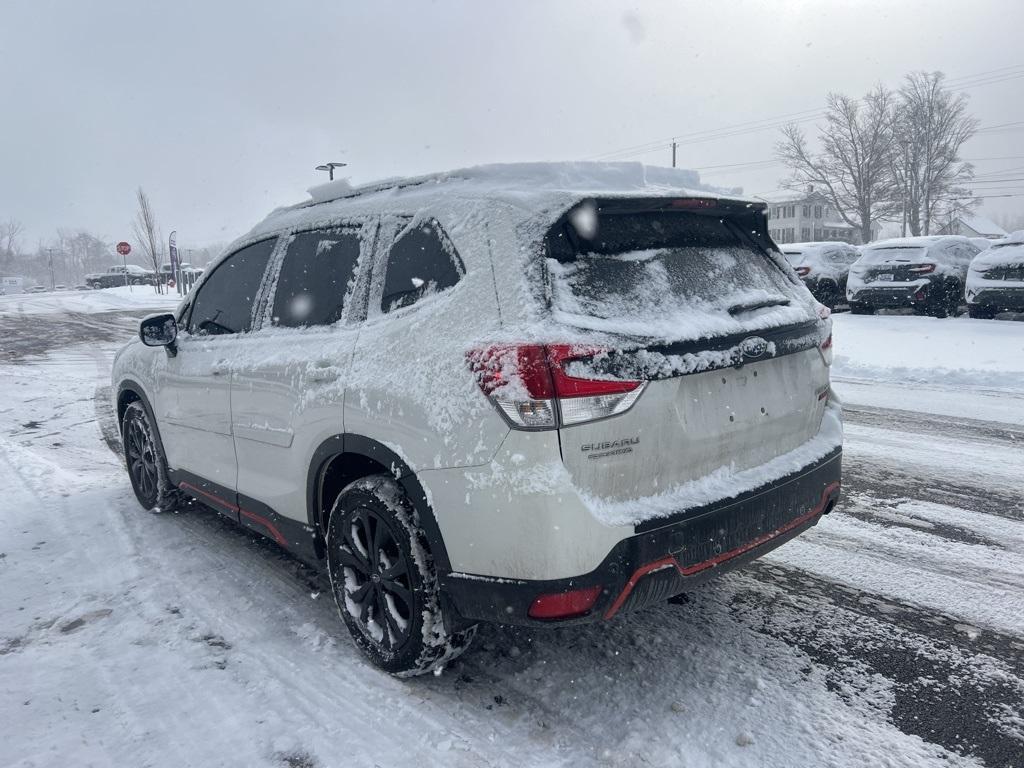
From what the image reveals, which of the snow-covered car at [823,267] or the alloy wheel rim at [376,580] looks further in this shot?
the snow-covered car at [823,267]

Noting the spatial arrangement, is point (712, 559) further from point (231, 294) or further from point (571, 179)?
point (231, 294)

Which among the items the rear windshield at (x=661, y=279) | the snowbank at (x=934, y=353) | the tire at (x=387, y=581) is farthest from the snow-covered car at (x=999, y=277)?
the tire at (x=387, y=581)

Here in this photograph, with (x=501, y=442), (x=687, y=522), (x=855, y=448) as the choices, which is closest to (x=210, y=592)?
(x=501, y=442)

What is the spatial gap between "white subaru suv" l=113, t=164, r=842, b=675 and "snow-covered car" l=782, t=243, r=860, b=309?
15.3m

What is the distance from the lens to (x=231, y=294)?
13.2 feet

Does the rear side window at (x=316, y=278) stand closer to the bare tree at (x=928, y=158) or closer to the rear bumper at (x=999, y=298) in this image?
the rear bumper at (x=999, y=298)

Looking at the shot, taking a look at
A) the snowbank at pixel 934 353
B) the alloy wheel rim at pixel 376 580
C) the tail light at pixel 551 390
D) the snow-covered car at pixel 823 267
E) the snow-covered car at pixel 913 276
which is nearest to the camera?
the tail light at pixel 551 390

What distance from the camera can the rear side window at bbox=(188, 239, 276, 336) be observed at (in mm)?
3783

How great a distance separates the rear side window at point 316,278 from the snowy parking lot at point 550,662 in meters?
1.38

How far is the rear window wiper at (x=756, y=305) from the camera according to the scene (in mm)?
2672

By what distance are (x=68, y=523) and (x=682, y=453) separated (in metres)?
4.20

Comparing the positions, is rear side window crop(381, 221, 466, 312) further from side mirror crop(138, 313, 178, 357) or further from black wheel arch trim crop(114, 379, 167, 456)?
black wheel arch trim crop(114, 379, 167, 456)

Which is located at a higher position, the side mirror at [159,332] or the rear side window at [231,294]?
the rear side window at [231,294]

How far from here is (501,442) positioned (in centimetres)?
225
